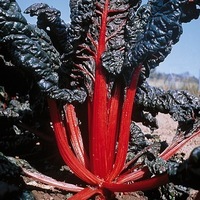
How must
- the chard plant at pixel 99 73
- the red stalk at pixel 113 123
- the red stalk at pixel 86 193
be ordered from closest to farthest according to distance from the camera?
the red stalk at pixel 86 193
the chard plant at pixel 99 73
the red stalk at pixel 113 123

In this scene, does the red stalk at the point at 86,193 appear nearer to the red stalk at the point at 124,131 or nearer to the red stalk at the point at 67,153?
the red stalk at the point at 67,153

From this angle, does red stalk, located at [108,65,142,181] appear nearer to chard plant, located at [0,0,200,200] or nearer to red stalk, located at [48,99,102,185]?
chard plant, located at [0,0,200,200]

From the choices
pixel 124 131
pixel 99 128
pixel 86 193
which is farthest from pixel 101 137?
pixel 86 193

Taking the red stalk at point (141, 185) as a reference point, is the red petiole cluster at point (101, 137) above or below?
above

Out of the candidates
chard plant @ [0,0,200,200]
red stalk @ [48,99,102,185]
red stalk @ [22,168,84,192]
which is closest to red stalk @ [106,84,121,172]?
chard plant @ [0,0,200,200]

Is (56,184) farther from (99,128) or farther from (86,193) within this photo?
(99,128)

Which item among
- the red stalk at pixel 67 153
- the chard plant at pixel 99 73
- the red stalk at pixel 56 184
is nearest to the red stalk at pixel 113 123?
the chard plant at pixel 99 73

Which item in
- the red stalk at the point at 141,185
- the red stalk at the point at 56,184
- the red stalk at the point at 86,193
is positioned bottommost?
the red stalk at the point at 141,185

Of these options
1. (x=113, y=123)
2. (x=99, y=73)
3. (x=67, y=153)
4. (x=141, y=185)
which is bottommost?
(x=141, y=185)

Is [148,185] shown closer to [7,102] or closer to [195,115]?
[195,115]
